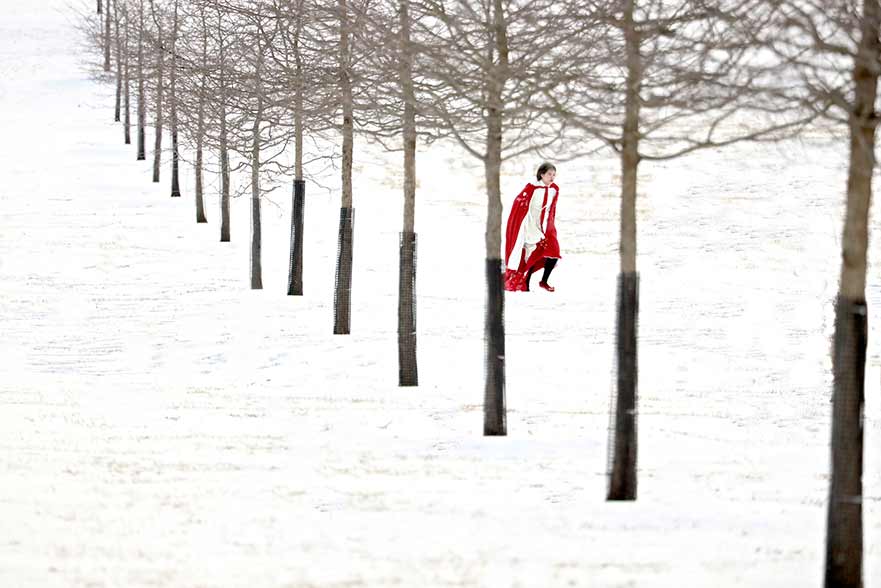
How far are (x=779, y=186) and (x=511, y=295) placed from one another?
1662 centimetres

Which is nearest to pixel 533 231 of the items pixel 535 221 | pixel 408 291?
pixel 535 221

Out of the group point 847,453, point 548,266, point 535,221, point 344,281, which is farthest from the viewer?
point 548,266

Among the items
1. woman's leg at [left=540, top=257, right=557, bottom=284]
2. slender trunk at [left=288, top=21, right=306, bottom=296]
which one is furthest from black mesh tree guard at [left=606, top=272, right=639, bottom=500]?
woman's leg at [left=540, top=257, right=557, bottom=284]

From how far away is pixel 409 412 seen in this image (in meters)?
12.0

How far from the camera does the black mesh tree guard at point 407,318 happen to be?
13523 mm

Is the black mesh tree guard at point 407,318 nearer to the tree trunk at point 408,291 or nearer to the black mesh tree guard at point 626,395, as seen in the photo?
the tree trunk at point 408,291

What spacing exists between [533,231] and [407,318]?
22.4ft

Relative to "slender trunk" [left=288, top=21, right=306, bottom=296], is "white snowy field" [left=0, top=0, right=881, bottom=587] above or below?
below

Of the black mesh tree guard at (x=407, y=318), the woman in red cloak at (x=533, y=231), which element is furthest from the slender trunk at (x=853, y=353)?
the woman in red cloak at (x=533, y=231)

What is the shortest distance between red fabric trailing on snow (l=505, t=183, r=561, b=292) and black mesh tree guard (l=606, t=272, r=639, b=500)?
11.3 metres

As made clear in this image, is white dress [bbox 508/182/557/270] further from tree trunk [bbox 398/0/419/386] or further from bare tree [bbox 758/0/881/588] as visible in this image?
bare tree [bbox 758/0/881/588]

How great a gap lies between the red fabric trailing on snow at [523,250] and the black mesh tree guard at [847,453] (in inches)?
516

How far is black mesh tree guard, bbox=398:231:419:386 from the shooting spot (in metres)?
13.5

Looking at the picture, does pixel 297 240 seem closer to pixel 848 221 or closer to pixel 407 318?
pixel 407 318
